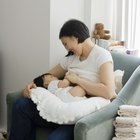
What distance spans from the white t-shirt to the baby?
0.12m

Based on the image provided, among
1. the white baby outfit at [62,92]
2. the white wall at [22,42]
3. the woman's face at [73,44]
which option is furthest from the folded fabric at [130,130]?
the white wall at [22,42]

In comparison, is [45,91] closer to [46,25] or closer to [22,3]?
[46,25]

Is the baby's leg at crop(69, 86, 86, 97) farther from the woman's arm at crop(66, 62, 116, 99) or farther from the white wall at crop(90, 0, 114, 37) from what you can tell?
the white wall at crop(90, 0, 114, 37)

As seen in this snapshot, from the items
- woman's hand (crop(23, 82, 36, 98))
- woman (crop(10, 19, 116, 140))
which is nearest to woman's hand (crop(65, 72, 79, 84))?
woman (crop(10, 19, 116, 140))

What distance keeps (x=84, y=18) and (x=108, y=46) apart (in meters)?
0.33

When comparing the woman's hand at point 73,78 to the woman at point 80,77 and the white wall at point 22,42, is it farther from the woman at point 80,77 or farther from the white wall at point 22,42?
the white wall at point 22,42

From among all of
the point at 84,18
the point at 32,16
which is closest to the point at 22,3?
the point at 32,16

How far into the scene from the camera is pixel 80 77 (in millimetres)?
2057

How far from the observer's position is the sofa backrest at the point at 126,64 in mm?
2227

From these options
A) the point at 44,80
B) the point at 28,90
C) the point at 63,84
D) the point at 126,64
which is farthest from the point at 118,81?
the point at 28,90

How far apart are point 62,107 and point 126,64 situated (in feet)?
2.31

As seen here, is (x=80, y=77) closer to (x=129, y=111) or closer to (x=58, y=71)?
(x=58, y=71)

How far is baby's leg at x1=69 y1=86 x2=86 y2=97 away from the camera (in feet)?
6.39

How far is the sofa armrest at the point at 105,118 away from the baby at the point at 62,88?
0.22 meters
